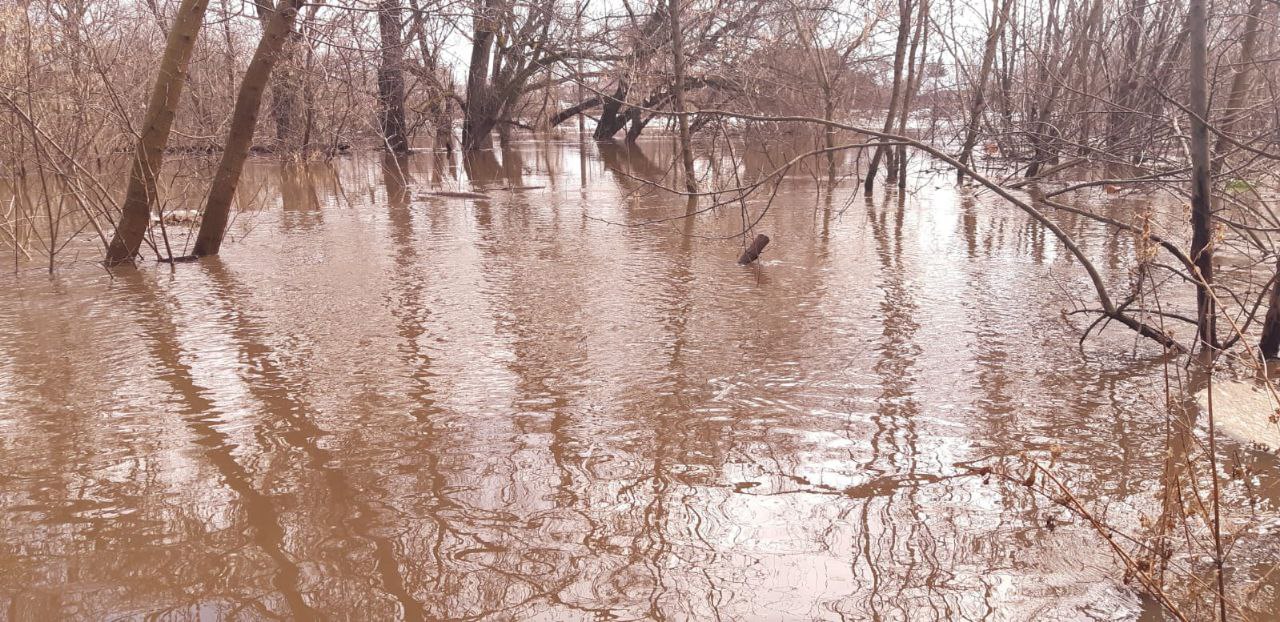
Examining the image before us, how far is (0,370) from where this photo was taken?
4.95m

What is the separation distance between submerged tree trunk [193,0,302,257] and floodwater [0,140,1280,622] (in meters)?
0.76

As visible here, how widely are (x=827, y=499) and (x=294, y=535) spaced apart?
2004 mm

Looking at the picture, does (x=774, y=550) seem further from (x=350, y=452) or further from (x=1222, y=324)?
(x=1222, y=324)

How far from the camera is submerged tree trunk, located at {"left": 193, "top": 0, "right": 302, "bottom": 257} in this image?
7.77 meters

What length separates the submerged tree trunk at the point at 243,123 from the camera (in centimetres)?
777

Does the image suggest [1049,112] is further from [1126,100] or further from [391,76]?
[391,76]

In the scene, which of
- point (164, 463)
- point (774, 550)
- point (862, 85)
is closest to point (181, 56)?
point (164, 463)

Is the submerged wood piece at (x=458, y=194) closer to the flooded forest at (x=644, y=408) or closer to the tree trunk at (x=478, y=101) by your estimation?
the flooded forest at (x=644, y=408)

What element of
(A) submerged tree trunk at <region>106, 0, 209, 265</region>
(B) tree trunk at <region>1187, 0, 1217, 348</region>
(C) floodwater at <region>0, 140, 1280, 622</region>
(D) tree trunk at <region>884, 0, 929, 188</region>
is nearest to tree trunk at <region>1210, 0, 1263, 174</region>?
(B) tree trunk at <region>1187, 0, 1217, 348</region>

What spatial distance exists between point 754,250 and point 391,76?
951 cm

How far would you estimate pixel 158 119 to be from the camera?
7.79 metres

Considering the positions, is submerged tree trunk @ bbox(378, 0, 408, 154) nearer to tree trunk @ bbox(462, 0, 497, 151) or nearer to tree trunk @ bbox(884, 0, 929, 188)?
tree trunk @ bbox(462, 0, 497, 151)

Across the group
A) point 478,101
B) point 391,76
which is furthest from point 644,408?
point 478,101

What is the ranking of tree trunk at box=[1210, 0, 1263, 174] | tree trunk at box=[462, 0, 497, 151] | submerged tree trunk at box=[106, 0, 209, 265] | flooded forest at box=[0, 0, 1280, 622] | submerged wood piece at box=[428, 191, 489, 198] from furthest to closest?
tree trunk at box=[462, 0, 497, 151] < submerged wood piece at box=[428, 191, 489, 198] < submerged tree trunk at box=[106, 0, 209, 265] < tree trunk at box=[1210, 0, 1263, 174] < flooded forest at box=[0, 0, 1280, 622]
